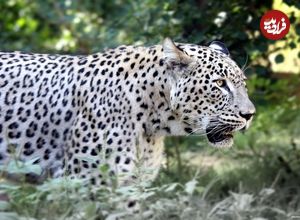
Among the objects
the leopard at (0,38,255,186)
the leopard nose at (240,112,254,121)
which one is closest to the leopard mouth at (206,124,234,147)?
the leopard at (0,38,255,186)

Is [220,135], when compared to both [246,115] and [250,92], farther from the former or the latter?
[250,92]

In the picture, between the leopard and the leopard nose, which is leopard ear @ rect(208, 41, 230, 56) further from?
the leopard nose

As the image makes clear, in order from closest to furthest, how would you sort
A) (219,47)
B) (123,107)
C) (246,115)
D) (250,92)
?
(246,115), (123,107), (219,47), (250,92)

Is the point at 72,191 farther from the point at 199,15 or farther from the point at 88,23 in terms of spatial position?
the point at 88,23

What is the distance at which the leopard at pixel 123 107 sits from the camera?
619 centimetres

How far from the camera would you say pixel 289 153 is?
9094 millimetres

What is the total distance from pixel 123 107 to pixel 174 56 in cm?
54

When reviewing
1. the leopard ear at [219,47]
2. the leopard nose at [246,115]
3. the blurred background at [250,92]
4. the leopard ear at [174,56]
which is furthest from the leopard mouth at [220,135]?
the leopard ear at [219,47]

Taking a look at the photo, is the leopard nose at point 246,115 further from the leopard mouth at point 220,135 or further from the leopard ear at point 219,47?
the leopard ear at point 219,47

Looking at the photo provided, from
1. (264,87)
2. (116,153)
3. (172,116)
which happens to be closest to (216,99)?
(172,116)

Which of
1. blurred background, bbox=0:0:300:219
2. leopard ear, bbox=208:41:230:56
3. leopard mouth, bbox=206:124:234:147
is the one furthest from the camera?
blurred background, bbox=0:0:300:219

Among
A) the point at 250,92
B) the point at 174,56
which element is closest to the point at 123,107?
the point at 174,56

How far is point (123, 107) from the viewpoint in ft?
20.7

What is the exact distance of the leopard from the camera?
6.19m
